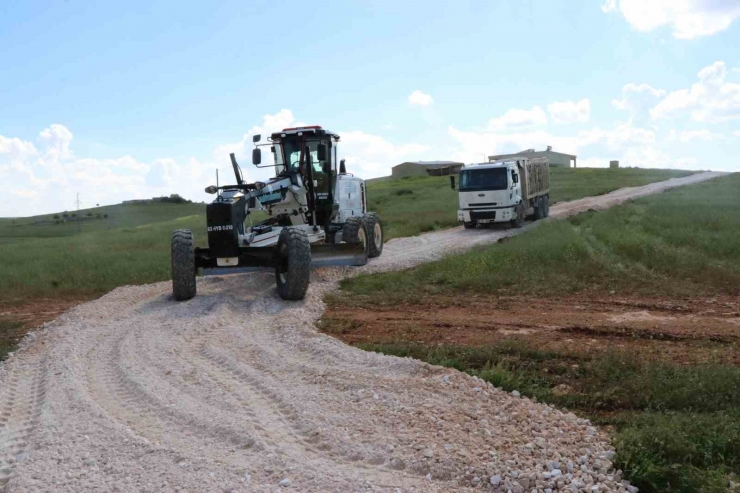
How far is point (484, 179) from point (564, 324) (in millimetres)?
15319

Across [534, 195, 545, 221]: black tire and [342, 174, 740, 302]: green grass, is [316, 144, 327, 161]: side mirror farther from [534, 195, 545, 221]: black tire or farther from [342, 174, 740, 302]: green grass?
[534, 195, 545, 221]: black tire

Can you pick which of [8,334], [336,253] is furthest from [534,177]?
[8,334]

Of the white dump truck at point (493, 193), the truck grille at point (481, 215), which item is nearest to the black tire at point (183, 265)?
the white dump truck at point (493, 193)

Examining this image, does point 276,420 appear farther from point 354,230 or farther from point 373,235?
point 373,235

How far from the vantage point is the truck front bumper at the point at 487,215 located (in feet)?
80.6

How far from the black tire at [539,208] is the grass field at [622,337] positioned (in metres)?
3.09

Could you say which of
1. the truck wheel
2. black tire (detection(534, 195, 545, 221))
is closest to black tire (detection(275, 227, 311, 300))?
the truck wheel

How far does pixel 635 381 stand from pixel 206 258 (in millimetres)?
8443

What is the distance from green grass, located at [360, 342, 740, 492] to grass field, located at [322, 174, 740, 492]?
12mm

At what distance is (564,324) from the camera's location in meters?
10.0

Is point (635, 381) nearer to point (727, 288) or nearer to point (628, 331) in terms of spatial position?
point (628, 331)

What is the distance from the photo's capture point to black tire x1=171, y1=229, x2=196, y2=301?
41.0 ft

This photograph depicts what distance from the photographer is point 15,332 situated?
11.1 m

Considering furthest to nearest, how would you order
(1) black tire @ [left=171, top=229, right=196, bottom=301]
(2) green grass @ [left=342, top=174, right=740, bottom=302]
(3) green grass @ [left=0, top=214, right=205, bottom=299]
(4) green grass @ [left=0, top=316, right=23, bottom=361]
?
(3) green grass @ [left=0, top=214, right=205, bottom=299] < (2) green grass @ [left=342, top=174, right=740, bottom=302] < (1) black tire @ [left=171, top=229, right=196, bottom=301] < (4) green grass @ [left=0, top=316, right=23, bottom=361]
